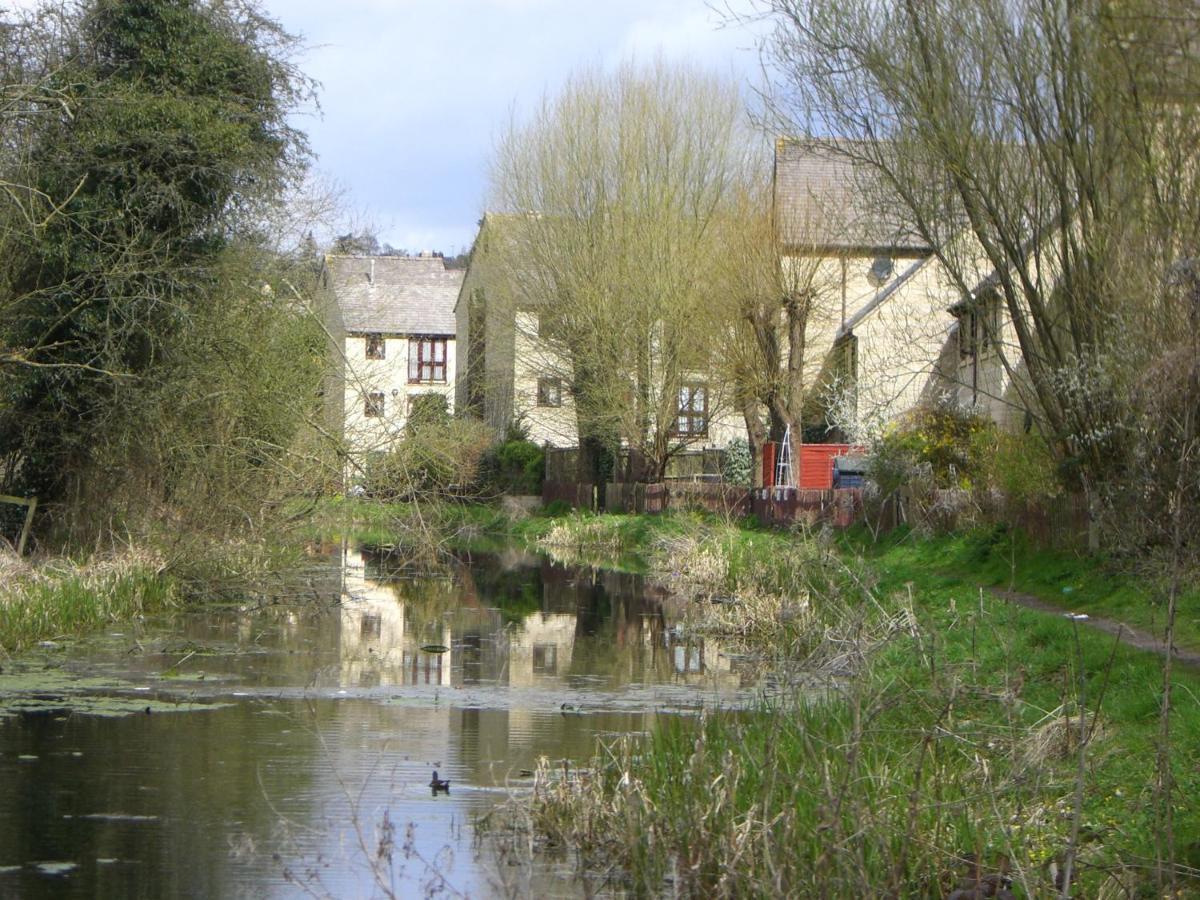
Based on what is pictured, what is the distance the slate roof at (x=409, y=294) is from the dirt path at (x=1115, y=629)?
51.0 meters

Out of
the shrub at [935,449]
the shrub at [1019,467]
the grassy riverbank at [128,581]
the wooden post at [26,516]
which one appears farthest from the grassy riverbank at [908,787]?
the shrub at [935,449]

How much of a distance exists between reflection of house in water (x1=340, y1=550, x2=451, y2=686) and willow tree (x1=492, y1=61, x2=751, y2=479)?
1356cm

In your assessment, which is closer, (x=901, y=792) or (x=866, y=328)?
(x=901, y=792)

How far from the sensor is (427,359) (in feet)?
242

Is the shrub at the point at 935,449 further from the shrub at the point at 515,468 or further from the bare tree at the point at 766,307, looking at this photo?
the shrub at the point at 515,468

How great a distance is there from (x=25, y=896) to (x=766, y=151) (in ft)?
111

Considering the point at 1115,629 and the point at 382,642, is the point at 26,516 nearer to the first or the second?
the point at 382,642

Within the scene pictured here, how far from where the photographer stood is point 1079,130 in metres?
19.4

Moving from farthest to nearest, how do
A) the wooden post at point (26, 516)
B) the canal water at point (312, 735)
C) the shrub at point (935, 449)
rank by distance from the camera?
the shrub at point (935, 449), the wooden post at point (26, 516), the canal water at point (312, 735)

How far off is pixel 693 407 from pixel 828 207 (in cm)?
692

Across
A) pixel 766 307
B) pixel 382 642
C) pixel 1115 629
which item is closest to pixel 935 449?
pixel 766 307

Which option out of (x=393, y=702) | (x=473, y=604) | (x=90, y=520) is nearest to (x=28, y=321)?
(x=90, y=520)

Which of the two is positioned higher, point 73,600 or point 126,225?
point 126,225

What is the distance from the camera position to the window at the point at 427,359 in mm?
73688
